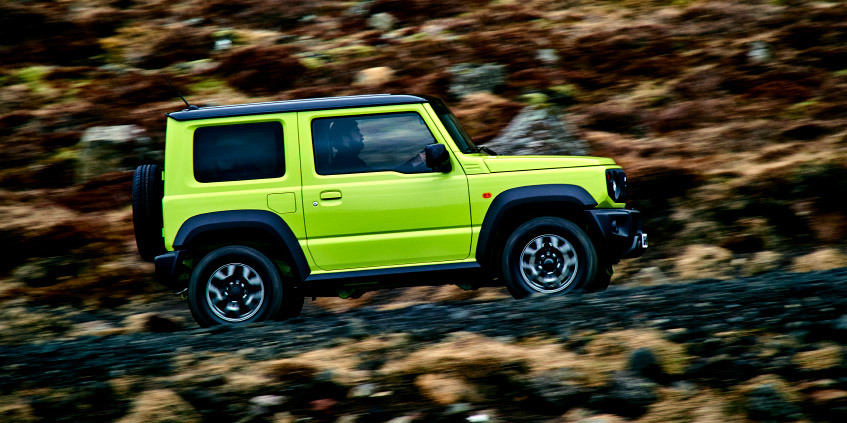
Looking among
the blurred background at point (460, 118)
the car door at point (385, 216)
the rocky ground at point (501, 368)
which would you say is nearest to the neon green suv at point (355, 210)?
the car door at point (385, 216)

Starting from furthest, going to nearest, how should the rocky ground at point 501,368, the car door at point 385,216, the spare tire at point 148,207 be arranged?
1. the spare tire at point 148,207
2. the car door at point 385,216
3. the rocky ground at point 501,368

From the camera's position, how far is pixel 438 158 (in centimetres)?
675

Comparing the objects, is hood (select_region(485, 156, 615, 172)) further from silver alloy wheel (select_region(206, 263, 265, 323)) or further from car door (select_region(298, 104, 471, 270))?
silver alloy wheel (select_region(206, 263, 265, 323))

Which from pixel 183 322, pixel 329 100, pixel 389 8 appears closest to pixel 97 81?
pixel 389 8

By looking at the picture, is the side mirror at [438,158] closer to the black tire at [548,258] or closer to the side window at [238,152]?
the black tire at [548,258]

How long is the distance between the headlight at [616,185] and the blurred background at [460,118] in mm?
1503

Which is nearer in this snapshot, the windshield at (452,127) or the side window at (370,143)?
the side window at (370,143)

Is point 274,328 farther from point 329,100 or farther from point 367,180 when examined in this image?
point 329,100

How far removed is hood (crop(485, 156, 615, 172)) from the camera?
691 centimetres

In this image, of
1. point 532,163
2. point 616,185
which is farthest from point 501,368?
point 616,185

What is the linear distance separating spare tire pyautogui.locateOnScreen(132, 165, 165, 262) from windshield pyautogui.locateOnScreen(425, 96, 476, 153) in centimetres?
228

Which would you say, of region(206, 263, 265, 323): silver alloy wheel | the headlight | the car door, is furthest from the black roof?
the headlight

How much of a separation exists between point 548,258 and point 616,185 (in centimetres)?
80

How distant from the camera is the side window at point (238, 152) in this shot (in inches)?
274
